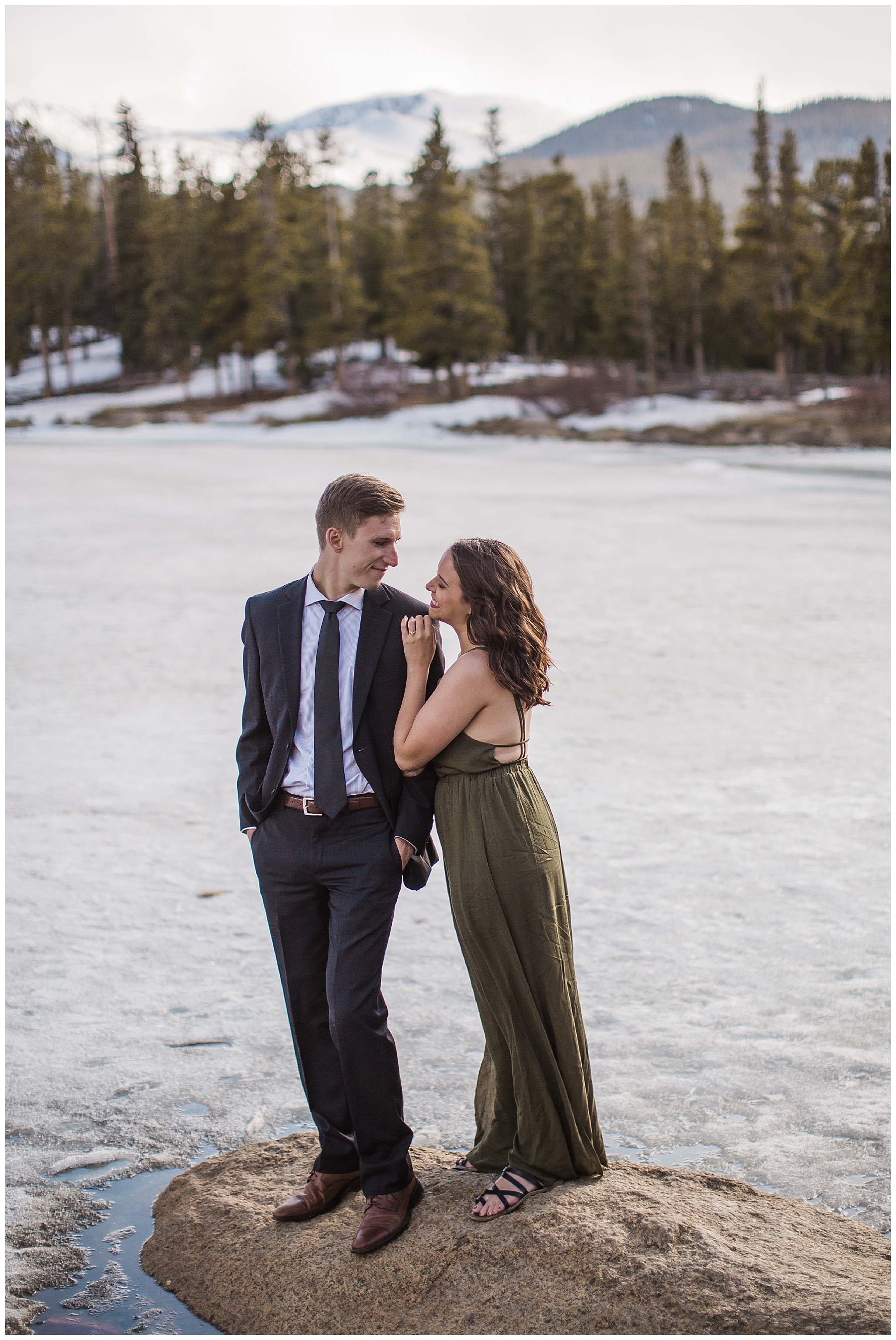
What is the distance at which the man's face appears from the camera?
2.98 metres

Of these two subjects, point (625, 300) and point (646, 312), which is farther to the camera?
point (625, 300)

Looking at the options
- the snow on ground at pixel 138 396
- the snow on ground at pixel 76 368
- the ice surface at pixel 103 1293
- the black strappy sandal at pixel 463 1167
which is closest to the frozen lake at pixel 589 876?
the ice surface at pixel 103 1293

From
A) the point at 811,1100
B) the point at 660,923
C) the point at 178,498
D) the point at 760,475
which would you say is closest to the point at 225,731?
the point at 660,923

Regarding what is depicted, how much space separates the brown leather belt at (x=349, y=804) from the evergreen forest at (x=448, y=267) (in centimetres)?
4064

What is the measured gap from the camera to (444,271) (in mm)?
49969

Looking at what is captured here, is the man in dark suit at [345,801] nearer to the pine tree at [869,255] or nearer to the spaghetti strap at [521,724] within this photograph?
the spaghetti strap at [521,724]

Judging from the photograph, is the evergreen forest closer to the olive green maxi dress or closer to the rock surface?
the olive green maxi dress

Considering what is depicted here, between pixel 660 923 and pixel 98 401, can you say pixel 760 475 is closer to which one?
pixel 660 923

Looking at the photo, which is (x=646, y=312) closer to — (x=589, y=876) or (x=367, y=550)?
(x=589, y=876)

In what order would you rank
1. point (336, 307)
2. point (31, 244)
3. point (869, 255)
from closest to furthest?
point (869, 255) → point (31, 244) → point (336, 307)

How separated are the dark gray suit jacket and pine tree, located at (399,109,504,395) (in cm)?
4790

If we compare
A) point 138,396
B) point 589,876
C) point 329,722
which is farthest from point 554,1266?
point 138,396

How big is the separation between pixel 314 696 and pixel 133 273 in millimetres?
65573

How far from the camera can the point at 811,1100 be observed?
13.9 ft
